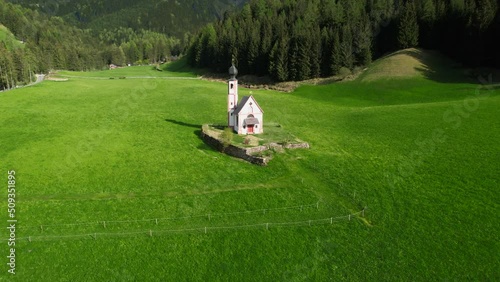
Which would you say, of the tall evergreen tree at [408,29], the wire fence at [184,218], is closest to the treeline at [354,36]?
the tall evergreen tree at [408,29]

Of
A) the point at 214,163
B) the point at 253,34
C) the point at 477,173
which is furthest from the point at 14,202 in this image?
the point at 253,34

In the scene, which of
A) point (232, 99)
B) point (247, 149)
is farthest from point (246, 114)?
point (247, 149)

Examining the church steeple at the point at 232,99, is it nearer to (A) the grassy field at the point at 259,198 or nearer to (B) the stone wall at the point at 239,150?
(B) the stone wall at the point at 239,150

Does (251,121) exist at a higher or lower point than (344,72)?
lower

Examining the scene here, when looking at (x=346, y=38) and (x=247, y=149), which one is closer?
(x=247, y=149)

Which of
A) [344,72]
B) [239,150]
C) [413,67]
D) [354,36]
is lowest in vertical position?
[239,150]

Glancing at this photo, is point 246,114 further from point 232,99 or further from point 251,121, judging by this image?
point 232,99

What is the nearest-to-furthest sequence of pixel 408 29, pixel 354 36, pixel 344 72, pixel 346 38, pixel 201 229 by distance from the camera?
pixel 201 229, pixel 344 72, pixel 408 29, pixel 346 38, pixel 354 36
